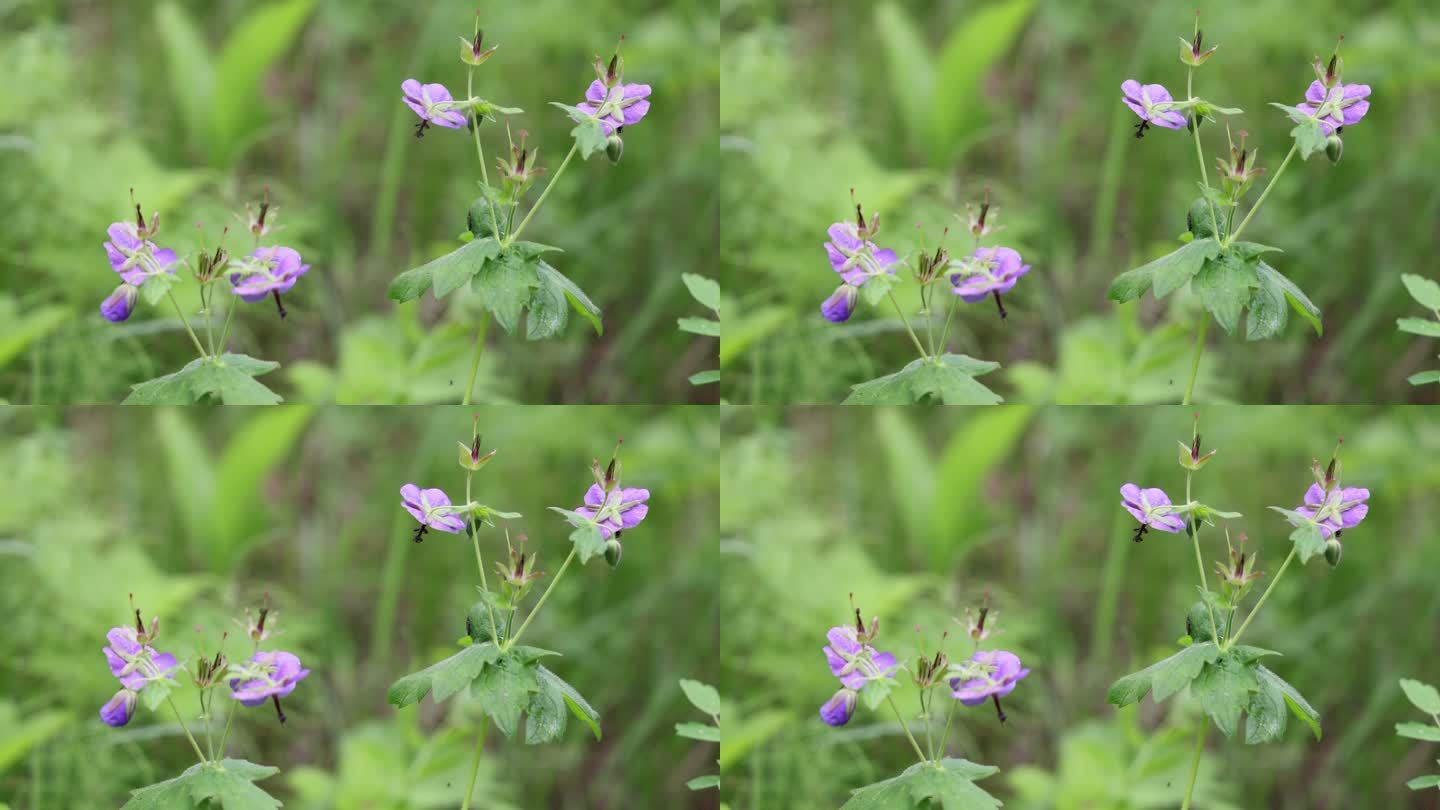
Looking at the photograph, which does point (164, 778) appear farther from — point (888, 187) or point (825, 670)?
point (888, 187)

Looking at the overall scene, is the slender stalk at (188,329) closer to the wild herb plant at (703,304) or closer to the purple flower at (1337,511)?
the wild herb plant at (703,304)

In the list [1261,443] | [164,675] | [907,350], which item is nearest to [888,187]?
[907,350]

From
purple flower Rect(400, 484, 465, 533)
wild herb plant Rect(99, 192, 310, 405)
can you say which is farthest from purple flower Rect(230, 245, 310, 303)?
purple flower Rect(400, 484, 465, 533)

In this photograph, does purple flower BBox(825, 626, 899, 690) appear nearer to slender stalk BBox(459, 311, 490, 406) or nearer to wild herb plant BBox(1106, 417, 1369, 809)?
wild herb plant BBox(1106, 417, 1369, 809)

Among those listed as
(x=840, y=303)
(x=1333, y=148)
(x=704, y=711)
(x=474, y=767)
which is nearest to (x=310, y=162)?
(x=840, y=303)

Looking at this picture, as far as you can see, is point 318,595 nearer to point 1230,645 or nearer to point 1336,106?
point 1230,645
